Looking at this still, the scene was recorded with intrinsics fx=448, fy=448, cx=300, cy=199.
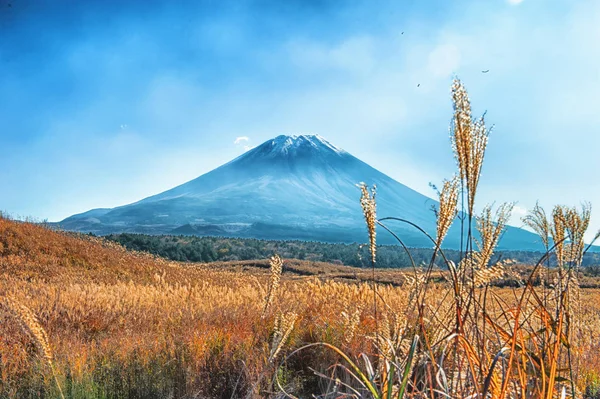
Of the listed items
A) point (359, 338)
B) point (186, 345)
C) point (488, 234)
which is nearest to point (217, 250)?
point (186, 345)

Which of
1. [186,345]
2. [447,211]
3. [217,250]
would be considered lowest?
[217,250]

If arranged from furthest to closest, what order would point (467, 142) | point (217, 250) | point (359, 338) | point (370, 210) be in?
point (217, 250) < point (359, 338) < point (370, 210) < point (467, 142)

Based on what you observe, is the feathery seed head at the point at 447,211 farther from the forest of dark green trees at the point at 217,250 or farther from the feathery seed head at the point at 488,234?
the forest of dark green trees at the point at 217,250

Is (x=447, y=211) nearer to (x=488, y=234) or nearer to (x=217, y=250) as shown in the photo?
(x=488, y=234)

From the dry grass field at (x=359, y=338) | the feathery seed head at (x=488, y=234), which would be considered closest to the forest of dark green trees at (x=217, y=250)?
the dry grass field at (x=359, y=338)

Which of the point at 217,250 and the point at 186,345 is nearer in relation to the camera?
the point at 186,345

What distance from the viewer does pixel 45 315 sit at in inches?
252

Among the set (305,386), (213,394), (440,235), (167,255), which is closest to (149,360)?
(213,394)

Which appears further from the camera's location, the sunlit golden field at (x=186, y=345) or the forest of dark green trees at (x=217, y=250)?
the forest of dark green trees at (x=217, y=250)

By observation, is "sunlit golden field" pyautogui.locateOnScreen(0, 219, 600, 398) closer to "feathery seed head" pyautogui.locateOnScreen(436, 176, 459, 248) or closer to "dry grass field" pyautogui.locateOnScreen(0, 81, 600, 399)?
"dry grass field" pyautogui.locateOnScreen(0, 81, 600, 399)

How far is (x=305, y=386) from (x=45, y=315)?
4.29m

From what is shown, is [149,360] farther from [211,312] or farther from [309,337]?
[211,312]

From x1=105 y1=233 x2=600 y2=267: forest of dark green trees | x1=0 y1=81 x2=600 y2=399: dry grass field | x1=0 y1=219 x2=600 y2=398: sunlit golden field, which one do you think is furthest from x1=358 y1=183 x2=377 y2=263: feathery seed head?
x1=105 y1=233 x2=600 y2=267: forest of dark green trees

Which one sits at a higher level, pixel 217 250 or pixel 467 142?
pixel 467 142
